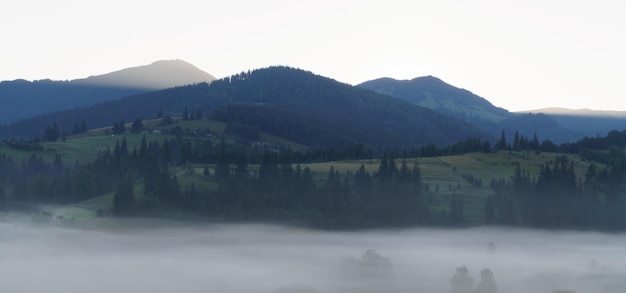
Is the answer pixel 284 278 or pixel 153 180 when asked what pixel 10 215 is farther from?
pixel 284 278

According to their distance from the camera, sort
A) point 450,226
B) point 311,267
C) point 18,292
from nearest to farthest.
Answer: point 18,292, point 311,267, point 450,226

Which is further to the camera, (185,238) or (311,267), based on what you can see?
(185,238)

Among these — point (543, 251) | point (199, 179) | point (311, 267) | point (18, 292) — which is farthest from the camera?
point (199, 179)

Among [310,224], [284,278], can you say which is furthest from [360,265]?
[310,224]

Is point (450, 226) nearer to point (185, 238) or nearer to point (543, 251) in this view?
point (543, 251)

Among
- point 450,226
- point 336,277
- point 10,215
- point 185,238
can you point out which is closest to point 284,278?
point 336,277

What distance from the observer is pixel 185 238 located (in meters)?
176

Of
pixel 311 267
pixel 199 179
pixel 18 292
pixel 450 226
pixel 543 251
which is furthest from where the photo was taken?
pixel 199 179

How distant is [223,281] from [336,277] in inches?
712

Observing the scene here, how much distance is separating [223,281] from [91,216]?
4887 centimetres

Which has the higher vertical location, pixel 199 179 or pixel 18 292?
pixel 199 179

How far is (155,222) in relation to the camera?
18225cm

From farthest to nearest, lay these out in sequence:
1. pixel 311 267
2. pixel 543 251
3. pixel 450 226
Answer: pixel 450 226 → pixel 543 251 → pixel 311 267

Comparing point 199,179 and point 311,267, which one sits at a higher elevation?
point 199,179
